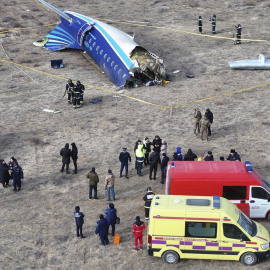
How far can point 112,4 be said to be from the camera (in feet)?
Answer: 182

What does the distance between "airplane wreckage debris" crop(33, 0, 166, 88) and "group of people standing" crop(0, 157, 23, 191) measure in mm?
12917

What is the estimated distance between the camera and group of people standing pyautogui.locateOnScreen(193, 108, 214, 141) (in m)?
29.7

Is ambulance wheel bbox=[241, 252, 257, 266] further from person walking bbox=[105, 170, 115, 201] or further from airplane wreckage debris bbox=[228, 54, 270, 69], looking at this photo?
airplane wreckage debris bbox=[228, 54, 270, 69]

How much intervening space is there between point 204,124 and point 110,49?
39.3ft

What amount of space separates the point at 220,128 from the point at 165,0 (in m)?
27.3

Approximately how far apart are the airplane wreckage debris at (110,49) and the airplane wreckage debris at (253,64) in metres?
5.37

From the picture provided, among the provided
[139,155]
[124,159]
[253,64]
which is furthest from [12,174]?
[253,64]

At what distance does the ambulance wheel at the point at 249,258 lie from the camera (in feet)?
65.9

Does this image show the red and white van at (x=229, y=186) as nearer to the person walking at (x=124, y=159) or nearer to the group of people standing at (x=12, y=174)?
the person walking at (x=124, y=159)

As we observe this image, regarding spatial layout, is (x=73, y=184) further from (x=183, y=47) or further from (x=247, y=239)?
(x=183, y=47)

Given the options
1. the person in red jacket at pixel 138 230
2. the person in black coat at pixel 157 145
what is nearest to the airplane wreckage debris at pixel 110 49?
the person in black coat at pixel 157 145

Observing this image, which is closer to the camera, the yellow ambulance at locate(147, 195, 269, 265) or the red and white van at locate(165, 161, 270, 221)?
the yellow ambulance at locate(147, 195, 269, 265)

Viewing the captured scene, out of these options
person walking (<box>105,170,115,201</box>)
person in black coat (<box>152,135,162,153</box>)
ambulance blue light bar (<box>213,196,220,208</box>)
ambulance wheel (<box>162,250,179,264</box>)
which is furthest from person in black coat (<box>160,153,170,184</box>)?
ambulance wheel (<box>162,250,179,264</box>)

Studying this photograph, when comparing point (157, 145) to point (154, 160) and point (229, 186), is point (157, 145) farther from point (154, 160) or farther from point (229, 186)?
point (229, 186)
